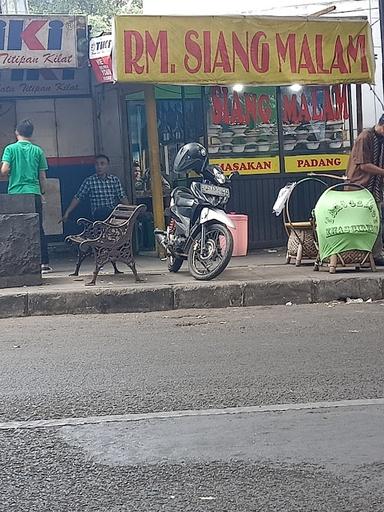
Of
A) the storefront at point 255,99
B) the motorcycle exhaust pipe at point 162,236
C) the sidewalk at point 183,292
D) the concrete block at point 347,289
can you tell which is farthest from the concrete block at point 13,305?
the storefront at point 255,99

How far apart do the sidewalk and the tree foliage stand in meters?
26.6

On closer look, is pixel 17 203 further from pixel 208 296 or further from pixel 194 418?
pixel 194 418

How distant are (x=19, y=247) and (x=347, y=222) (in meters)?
3.47

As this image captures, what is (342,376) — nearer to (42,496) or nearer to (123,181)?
(42,496)

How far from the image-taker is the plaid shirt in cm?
1203

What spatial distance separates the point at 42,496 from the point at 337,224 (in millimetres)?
6371

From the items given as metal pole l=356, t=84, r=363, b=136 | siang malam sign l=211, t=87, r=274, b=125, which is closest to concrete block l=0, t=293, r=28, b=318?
siang malam sign l=211, t=87, r=274, b=125

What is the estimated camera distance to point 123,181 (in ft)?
42.6

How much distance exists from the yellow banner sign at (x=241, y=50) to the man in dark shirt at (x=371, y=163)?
166 centimetres

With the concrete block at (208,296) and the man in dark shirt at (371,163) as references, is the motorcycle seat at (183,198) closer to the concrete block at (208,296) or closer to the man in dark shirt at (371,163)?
the concrete block at (208,296)

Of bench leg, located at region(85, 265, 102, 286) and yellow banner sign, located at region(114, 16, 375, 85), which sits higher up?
yellow banner sign, located at region(114, 16, 375, 85)

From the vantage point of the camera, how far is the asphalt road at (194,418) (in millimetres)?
4078

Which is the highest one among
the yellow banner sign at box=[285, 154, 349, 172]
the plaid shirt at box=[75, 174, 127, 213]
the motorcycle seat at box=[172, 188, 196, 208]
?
the yellow banner sign at box=[285, 154, 349, 172]

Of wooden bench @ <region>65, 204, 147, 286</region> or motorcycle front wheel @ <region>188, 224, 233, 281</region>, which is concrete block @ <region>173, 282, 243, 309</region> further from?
wooden bench @ <region>65, 204, 147, 286</region>
